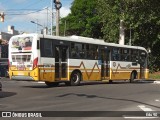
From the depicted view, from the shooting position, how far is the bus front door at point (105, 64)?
2964 centimetres

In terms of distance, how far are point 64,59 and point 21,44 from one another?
2731 millimetres

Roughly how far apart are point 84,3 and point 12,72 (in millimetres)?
51026

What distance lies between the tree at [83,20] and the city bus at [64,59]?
37029 mm

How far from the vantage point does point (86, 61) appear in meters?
27.6

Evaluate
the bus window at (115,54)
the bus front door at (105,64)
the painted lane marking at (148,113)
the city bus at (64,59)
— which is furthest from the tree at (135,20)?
the painted lane marking at (148,113)

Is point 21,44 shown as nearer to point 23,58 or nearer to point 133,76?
point 23,58

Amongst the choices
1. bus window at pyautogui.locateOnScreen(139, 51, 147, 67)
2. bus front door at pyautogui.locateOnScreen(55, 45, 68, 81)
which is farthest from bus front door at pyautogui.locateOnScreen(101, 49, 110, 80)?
bus window at pyautogui.locateOnScreen(139, 51, 147, 67)

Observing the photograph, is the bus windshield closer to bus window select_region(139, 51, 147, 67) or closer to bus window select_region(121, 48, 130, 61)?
bus window select_region(121, 48, 130, 61)

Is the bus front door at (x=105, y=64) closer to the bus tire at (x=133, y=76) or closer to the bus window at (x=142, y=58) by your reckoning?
the bus tire at (x=133, y=76)

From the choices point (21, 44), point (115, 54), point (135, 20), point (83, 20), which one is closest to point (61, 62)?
point (21, 44)

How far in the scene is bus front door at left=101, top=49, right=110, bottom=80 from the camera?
29.6 metres

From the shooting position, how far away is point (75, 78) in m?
26.8

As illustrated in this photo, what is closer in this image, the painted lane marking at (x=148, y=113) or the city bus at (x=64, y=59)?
the painted lane marking at (x=148, y=113)

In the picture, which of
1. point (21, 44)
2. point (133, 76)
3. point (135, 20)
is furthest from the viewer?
point (135, 20)
